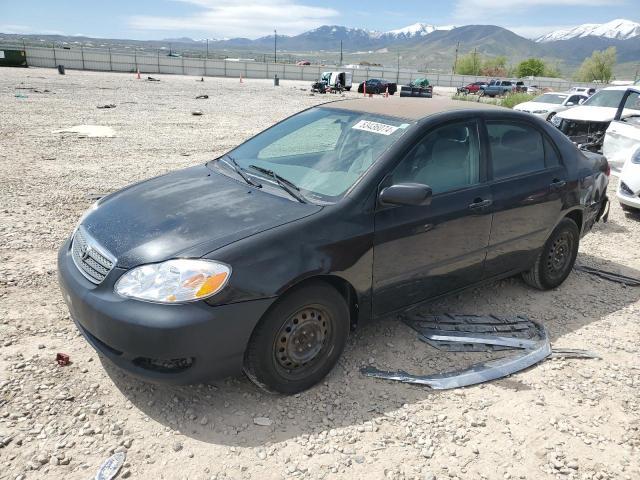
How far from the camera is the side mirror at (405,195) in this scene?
3.04 meters

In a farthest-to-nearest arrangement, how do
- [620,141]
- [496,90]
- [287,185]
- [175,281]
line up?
[496,90] → [620,141] → [287,185] → [175,281]

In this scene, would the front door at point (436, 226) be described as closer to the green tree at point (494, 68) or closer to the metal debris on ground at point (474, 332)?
the metal debris on ground at point (474, 332)

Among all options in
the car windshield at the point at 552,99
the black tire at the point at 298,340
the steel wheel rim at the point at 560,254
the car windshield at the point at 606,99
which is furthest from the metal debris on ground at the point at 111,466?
the car windshield at the point at 552,99

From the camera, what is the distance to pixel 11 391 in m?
2.91

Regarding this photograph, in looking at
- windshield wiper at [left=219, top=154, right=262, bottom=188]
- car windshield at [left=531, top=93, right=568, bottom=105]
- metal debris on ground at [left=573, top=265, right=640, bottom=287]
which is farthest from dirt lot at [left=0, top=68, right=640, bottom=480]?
car windshield at [left=531, top=93, right=568, bottom=105]

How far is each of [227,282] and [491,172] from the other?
2296 millimetres

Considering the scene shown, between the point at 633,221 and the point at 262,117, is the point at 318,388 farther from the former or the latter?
the point at 262,117

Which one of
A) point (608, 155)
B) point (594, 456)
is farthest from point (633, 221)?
point (594, 456)

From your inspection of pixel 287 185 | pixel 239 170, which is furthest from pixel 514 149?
pixel 239 170

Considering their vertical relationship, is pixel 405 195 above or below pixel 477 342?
above

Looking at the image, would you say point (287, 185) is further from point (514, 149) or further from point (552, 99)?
point (552, 99)

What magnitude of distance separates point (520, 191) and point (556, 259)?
108 centimetres

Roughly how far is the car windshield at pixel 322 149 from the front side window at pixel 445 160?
189 mm

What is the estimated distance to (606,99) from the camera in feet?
40.7
